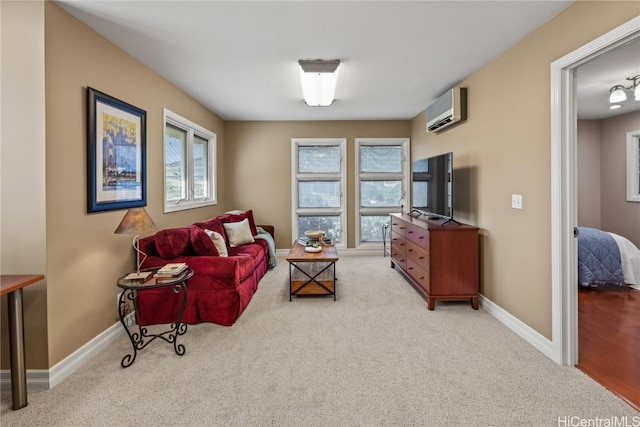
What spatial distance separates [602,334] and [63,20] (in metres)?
4.82

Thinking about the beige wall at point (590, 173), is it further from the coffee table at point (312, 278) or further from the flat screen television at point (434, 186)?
the coffee table at point (312, 278)

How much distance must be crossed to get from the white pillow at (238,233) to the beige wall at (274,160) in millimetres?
1217

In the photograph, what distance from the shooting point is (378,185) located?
18.7 feet

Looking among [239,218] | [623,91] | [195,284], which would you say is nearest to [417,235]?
[195,284]

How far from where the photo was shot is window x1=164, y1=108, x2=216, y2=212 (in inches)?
142

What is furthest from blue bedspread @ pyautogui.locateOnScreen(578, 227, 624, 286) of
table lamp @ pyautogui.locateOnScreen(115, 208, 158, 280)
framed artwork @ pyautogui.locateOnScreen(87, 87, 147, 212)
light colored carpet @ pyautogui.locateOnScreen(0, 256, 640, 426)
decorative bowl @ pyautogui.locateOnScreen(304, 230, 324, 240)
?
framed artwork @ pyautogui.locateOnScreen(87, 87, 147, 212)

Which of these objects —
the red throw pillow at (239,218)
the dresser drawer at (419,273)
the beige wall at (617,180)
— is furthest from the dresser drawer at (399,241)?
the beige wall at (617,180)

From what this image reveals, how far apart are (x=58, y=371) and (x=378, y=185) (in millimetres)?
5001

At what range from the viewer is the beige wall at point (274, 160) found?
5449 millimetres

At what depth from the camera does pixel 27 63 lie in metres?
1.86

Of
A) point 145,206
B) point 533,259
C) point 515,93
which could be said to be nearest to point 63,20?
point 145,206

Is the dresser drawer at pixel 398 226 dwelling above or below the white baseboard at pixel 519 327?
above

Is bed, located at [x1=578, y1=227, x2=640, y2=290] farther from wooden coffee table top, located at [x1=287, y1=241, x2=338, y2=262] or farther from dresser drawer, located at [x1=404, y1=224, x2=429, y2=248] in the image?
wooden coffee table top, located at [x1=287, y1=241, x2=338, y2=262]

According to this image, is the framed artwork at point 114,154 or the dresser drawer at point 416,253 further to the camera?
the dresser drawer at point 416,253
